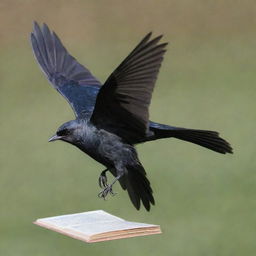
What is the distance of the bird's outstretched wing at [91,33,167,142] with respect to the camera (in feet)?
16.0

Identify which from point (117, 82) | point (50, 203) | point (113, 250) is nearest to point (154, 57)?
point (117, 82)

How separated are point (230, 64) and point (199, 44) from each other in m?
0.63

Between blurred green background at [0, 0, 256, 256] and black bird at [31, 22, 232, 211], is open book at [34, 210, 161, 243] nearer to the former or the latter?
black bird at [31, 22, 232, 211]

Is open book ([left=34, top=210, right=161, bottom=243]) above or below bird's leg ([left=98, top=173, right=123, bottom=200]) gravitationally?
below

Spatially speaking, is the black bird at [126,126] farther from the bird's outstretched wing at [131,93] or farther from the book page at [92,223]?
the book page at [92,223]

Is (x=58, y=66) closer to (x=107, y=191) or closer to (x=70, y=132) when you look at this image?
(x=70, y=132)

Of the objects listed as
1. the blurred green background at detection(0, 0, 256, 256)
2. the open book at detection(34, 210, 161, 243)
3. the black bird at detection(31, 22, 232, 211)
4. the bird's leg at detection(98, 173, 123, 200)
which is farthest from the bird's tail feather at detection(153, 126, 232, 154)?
the blurred green background at detection(0, 0, 256, 256)

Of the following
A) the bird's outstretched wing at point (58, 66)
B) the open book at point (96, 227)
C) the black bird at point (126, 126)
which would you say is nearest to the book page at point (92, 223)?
the open book at point (96, 227)

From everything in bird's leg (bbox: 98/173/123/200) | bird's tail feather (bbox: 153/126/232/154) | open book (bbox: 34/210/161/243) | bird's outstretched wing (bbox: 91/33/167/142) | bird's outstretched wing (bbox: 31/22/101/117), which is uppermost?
bird's outstretched wing (bbox: 31/22/101/117)

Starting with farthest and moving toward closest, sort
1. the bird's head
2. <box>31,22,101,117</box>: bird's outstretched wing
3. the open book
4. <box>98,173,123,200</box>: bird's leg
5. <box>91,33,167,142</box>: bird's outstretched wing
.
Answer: <box>31,22,101,117</box>: bird's outstretched wing
the bird's head
<box>98,173,123,200</box>: bird's leg
<box>91,33,167,142</box>: bird's outstretched wing
the open book

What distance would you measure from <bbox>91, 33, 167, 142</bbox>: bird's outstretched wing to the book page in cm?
39

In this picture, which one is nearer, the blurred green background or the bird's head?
the bird's head

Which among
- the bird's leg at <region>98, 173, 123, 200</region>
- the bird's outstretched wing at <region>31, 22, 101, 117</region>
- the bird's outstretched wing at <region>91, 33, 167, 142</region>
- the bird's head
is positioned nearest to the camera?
the bird's outstretched wing at <region>91, 33, 167, 142</region>

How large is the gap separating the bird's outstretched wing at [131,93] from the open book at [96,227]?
0.40 m
